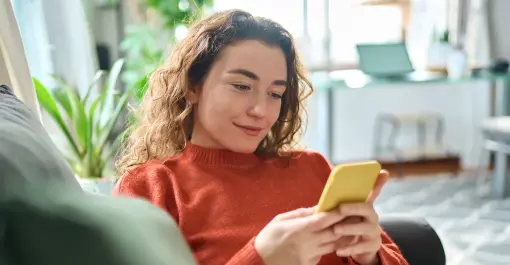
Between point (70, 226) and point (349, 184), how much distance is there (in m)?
0.48

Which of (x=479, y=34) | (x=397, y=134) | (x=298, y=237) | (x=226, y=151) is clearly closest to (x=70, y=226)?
(x=298, y=237)

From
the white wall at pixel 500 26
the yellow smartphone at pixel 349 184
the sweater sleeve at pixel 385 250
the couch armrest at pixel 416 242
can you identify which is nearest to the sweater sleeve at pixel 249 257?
the yellow smartphone at pixel 349 184

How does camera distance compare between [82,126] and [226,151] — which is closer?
[226,151]

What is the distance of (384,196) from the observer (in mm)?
3615

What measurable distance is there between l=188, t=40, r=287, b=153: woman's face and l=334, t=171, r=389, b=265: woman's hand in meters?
0.28

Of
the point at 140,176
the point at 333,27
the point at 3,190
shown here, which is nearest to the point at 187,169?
the point at 140,176

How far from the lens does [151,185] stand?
3.37ft

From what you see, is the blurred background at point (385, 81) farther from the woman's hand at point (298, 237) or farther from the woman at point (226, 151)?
the woman's hand at point (298, 237)

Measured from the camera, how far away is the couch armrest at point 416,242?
1234 millimetres

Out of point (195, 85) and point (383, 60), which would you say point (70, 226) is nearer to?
point (195, 85)

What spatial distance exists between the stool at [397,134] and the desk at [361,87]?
12.8 inches

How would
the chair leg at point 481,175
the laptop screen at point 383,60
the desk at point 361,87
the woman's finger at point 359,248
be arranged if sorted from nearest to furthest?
the woman's finger at point 359,248 → the desk at point 361,87 → the laptop screen at point 383,60 → the chair leg at point 481,175

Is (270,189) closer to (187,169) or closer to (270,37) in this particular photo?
(187,169)

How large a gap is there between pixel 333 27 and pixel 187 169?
139 inches
